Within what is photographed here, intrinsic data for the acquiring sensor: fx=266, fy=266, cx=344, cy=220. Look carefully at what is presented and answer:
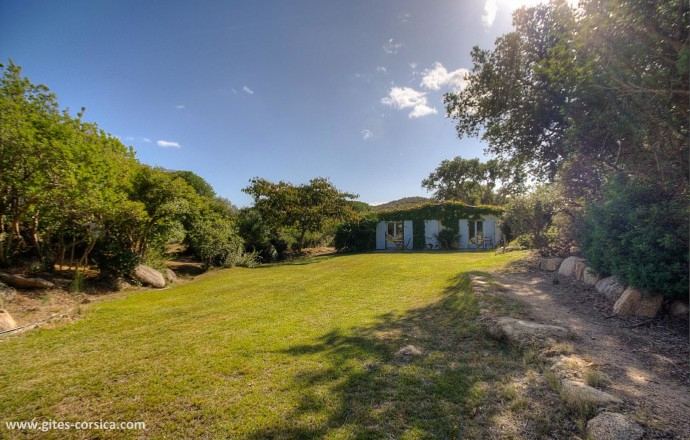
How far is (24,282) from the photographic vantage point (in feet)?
20.0

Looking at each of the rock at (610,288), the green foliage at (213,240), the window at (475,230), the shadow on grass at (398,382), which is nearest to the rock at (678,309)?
the rock at (610,288)

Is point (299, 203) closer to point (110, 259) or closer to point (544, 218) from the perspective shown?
point (110, 259)

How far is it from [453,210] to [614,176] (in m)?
16.3

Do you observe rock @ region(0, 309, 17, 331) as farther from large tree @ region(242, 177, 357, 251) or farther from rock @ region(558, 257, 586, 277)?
large tree @ region(242, 177, 357, 251)

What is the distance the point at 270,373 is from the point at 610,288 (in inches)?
230

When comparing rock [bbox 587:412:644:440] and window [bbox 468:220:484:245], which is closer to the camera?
rock [bbox 587:412:644:440]

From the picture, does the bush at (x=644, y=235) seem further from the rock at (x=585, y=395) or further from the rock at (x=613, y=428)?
the rock at (x=613, y=428)

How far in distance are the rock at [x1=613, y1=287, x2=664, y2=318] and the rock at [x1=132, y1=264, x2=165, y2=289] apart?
37.9 ft

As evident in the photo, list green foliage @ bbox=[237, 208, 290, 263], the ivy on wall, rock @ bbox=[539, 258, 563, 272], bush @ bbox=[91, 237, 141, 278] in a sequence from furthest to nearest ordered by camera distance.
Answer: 1. the ivy on wall
2. green foliage @ bbox=[237, 208, 290, 263]
3. bush @ bbox=[91, 237, 141, 278]
4. rock @ bbox=[539, 258, 563, 272]

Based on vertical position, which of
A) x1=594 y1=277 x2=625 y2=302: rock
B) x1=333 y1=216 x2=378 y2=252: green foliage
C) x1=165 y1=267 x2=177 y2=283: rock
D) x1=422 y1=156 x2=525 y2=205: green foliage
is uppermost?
x1=422 y1=156 x2=525 y2=205: green foliage

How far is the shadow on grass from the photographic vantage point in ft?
6.73

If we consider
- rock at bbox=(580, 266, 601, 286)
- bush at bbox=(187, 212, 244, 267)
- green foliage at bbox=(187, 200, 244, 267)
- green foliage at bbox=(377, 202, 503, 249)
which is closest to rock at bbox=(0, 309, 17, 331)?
green foliage at bbox=(187, 200, 244, 267)

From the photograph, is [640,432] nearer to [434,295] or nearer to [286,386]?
[286,386]

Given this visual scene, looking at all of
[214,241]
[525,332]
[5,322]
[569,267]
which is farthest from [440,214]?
[5,322]
